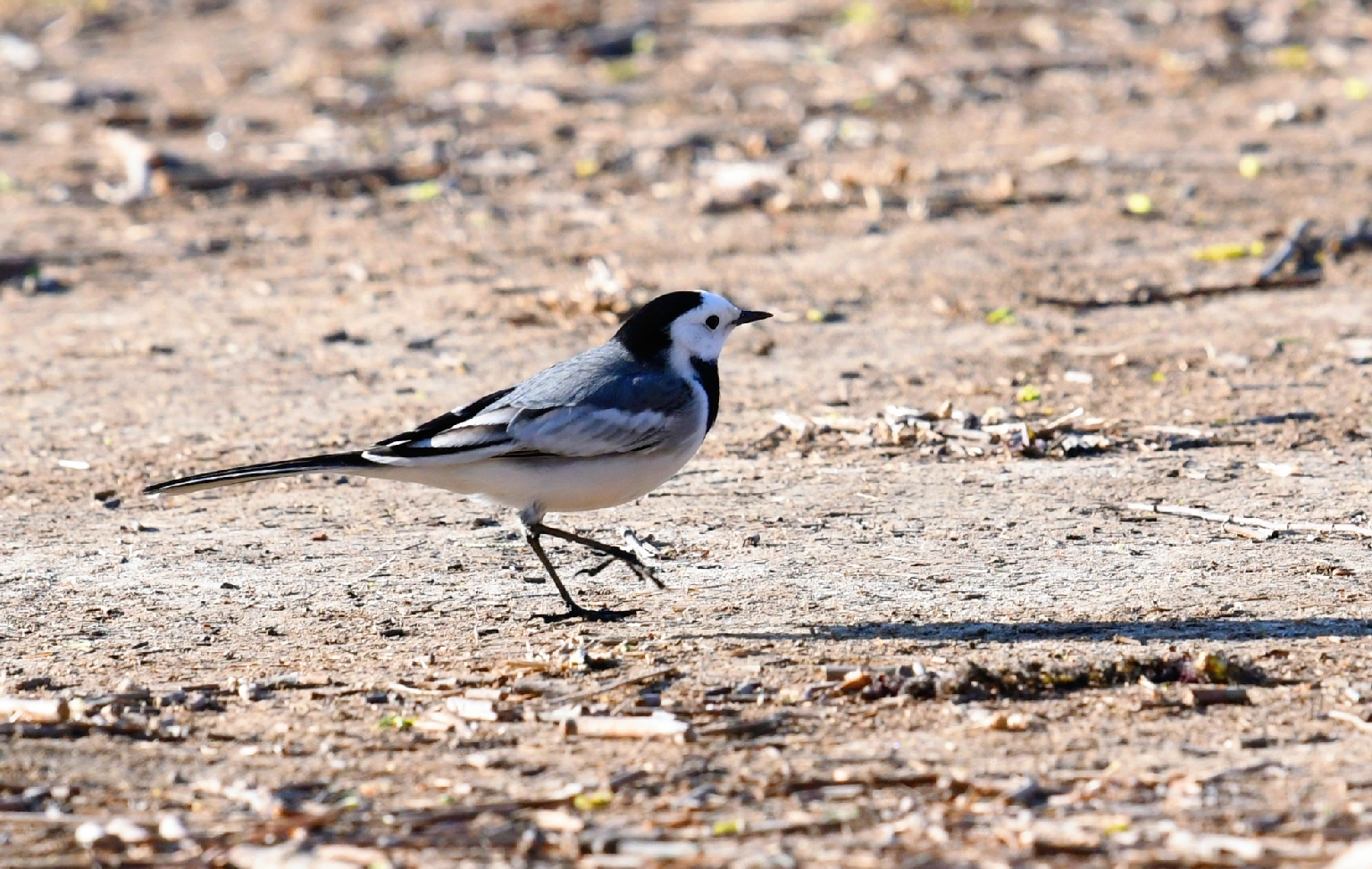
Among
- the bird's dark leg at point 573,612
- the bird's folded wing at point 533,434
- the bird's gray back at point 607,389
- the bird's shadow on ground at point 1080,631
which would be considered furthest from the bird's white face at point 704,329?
the bird's shadow on ground at point 1080,631

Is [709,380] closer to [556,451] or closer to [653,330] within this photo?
[653,330]

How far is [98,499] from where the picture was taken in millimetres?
8273

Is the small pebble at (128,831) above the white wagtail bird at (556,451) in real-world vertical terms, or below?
below

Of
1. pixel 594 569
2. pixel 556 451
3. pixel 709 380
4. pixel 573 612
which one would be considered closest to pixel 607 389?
pixel 556 451

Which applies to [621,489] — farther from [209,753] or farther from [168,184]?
[168,184]

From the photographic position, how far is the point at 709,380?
7.29 meters

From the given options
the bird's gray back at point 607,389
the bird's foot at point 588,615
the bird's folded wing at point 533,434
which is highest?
the bird's gray back at point 607,389

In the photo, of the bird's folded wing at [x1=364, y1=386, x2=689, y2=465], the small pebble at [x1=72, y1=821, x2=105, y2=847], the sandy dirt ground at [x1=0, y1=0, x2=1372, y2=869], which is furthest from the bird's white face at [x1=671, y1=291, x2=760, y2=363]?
the small pebble at [x1=72, y1=821, x2=105, y2=847]

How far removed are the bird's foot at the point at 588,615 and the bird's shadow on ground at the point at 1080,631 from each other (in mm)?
390

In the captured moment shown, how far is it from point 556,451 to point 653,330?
0.70 meters

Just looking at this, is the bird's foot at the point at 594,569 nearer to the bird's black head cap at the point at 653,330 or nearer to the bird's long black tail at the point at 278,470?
the bird's black head cap at the point at 653,330

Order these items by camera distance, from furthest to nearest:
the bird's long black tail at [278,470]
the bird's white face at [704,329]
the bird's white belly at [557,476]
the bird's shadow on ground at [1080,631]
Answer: the bird's white face at [704,329] → the bird's white belly at [557,476] → the bird's long black tail at [278,470] → the bird's shadow on ground at [1080,631]

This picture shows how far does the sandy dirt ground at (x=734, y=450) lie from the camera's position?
4957 millimetres

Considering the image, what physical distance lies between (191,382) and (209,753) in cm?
514
